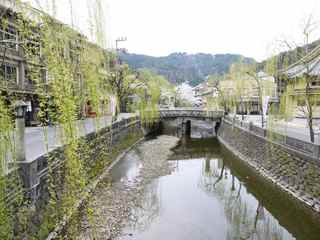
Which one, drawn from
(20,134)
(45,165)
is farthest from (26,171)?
(20,134)

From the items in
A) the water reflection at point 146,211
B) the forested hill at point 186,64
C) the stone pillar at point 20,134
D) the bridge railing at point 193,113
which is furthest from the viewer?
the forested hill at point 186,64

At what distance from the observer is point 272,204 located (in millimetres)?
14398

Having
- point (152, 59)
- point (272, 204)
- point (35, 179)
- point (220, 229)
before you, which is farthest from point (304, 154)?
point (152, 59)

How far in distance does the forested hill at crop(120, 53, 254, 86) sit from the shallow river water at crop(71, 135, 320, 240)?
8008 centimetres

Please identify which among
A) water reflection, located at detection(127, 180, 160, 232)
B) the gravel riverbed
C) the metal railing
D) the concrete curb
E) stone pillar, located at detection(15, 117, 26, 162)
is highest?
stone pillar, located at detection(15, 117, 26, 162)

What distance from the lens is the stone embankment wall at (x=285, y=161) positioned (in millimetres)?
13348

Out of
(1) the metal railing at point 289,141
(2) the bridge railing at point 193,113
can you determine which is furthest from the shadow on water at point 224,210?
(2) the bridge railing at point 193,113

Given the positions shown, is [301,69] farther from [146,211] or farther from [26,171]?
[26,171]

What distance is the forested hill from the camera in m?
107

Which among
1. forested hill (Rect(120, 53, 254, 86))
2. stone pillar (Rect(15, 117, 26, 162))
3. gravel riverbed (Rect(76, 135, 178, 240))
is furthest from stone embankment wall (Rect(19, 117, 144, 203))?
forested hill (Rect(120, 53, 254, 86))

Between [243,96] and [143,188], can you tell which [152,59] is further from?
[143,188]

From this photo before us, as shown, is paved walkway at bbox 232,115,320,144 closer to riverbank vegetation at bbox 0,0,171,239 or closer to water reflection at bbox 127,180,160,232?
water reflection at bbox 127,180,160,232

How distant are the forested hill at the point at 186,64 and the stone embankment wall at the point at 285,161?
77.3 meters

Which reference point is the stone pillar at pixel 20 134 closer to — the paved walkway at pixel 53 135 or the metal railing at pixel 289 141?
the paved walkway at pixel 53 135
